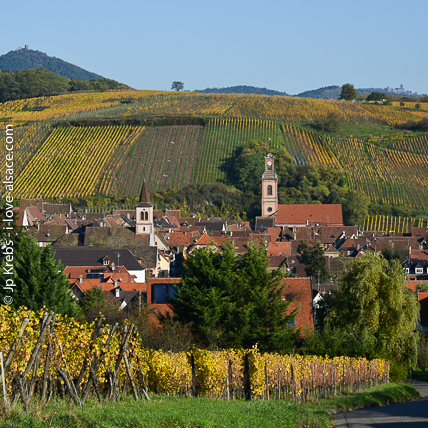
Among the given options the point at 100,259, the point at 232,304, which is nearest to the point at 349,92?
the point at 100,259

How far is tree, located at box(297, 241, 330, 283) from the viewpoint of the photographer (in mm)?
73438

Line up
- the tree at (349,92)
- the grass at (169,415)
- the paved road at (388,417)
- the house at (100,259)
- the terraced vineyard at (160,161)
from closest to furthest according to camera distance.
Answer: the grass at (169,415) → the paved road at (388,417) → the house at (100,259) → the terraced vineyard at (160,161) → the tree at (349,92)

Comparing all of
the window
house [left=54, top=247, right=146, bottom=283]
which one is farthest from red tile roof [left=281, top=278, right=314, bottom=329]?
house [left=54, top=247, right=146, bottom=283]

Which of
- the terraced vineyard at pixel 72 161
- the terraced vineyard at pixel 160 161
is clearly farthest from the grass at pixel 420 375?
the terraced vineyard at pixel 72 161

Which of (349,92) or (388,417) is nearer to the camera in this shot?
(388,417)

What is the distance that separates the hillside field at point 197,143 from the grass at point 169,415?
107754 millimetres

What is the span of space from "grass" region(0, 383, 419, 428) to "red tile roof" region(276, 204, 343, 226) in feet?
335

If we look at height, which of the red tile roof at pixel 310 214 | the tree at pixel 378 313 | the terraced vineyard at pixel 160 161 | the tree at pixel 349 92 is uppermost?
the tree at pixel 349 92

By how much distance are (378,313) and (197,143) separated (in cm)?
11194

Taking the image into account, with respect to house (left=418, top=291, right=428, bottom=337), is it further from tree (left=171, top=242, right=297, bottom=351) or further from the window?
tree (left=171, top=242, right=297, bottom=351)

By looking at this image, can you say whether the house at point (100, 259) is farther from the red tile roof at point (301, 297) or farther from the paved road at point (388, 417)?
the paved road at point (388, 417)

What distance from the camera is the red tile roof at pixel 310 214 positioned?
12188 centimetres

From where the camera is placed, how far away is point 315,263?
75.6m

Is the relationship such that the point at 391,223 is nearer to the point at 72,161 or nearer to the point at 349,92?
the point at 72,161
